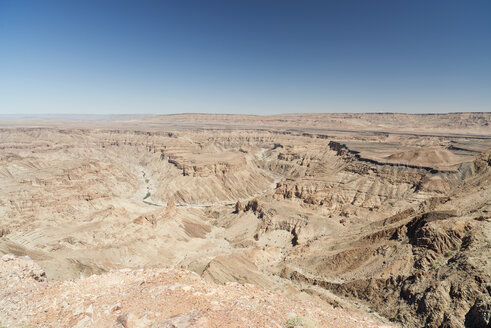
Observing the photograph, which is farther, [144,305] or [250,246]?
[250,246]

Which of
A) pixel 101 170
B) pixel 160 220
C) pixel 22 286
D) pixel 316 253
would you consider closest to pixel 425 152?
pixel 316 253

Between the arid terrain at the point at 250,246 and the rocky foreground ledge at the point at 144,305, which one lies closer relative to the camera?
the rocky foreground ledge at the point at 144,305

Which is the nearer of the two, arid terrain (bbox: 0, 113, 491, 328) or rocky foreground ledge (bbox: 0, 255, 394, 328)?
rocky foreground ledge (bbox: 0, 255, 394, 328)

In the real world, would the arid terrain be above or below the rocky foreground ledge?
below

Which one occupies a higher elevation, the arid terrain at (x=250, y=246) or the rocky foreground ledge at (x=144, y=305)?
the rocky foreground ledge at (x=144, y=305)

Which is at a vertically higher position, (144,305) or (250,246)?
(144,305)
